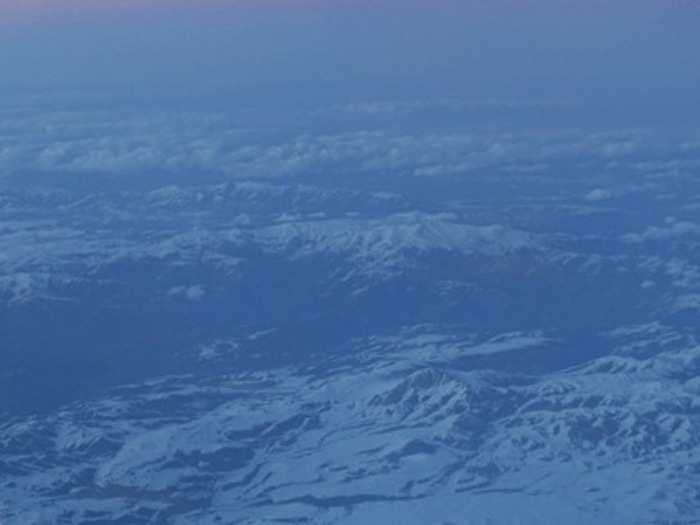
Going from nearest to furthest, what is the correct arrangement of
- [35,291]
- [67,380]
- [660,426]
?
[660,426] < [67,380] < [35,291]

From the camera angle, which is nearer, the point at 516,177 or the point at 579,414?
the point at 579,414

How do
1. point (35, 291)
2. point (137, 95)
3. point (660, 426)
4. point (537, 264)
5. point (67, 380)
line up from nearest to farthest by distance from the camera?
1. point (660, 426)
2. point (67, 380)
3. point (35, 291)
4. point (537, 264)
5. point (137, 95)

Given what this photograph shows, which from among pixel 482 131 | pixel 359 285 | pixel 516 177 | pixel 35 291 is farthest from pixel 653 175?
pixel 35 291

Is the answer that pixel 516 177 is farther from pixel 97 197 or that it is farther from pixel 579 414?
pixel 579 414

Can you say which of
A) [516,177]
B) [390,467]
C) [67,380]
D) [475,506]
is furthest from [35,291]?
[516,177]

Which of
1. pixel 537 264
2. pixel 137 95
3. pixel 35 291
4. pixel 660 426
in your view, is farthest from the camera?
pixel 137 95

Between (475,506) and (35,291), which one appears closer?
(475,506)

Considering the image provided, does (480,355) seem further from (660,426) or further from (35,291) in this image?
(35,291)

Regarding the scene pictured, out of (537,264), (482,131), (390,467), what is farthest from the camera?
(482,131)
